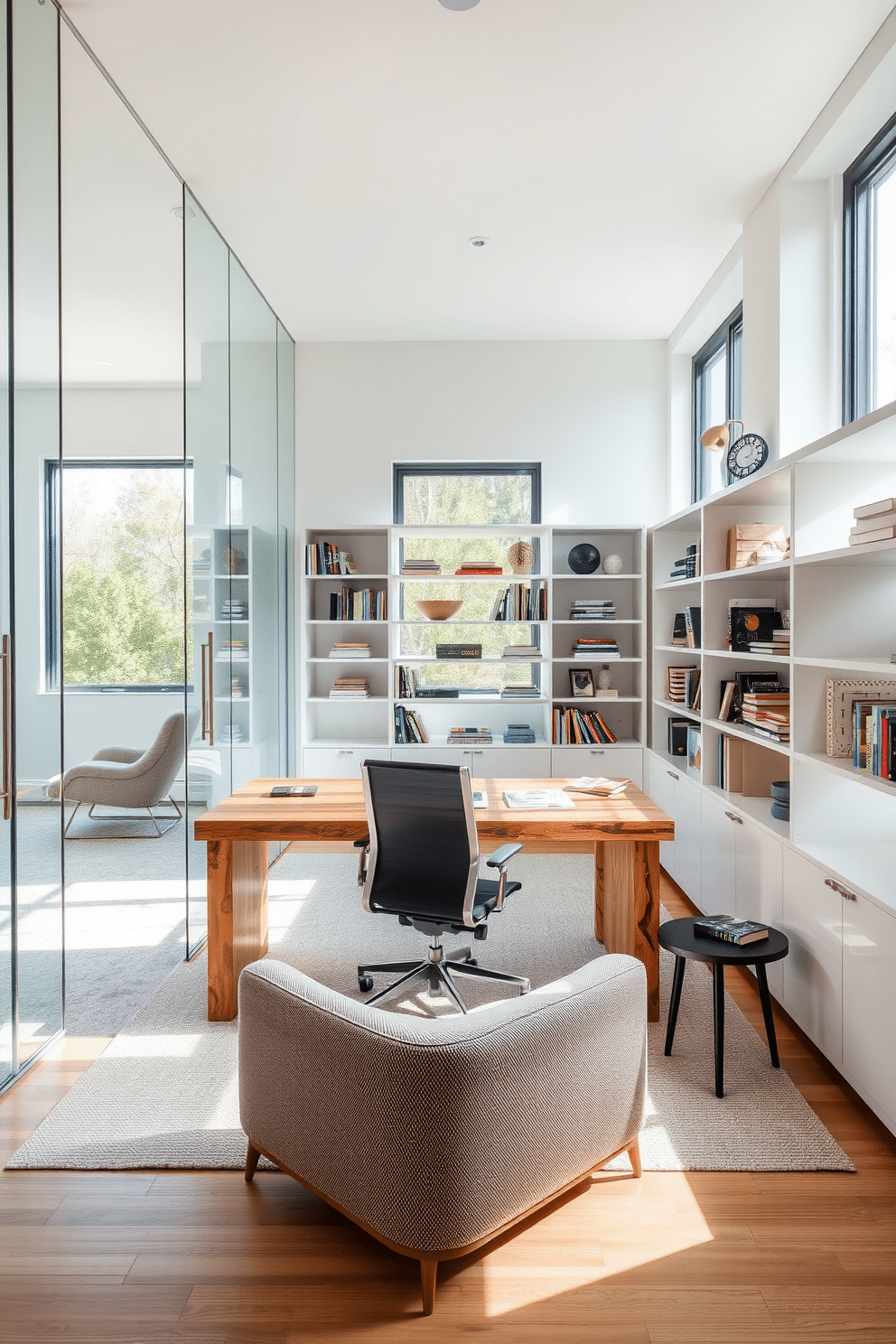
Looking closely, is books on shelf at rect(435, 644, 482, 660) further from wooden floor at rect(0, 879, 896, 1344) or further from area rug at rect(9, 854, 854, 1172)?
wooden floor at rect(0, 879, 896, 1344)

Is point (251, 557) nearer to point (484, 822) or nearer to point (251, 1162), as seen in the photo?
point (484, 822)

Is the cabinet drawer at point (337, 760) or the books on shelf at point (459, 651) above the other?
the books on shelf at point (459, 651)

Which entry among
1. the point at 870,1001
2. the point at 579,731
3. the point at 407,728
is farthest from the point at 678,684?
the point at 870,1001

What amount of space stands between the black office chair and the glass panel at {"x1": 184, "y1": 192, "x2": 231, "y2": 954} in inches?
42.6

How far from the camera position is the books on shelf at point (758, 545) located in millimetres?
3748

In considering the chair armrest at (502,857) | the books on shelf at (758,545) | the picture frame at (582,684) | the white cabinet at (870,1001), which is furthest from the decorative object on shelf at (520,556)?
the white cabinet at (870,1001)

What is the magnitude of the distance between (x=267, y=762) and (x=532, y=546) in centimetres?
236

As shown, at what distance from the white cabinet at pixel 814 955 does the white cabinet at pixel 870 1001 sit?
0.17ft

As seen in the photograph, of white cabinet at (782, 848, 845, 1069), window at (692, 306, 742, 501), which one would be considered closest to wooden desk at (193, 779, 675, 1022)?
white cabinet at (782, 848, 845, 1069)

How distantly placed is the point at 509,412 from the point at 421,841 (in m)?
3.79

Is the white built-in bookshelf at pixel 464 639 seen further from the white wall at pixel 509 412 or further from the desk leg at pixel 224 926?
the desk leg at pixel 224 926

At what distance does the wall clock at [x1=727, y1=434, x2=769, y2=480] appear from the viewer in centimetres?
379

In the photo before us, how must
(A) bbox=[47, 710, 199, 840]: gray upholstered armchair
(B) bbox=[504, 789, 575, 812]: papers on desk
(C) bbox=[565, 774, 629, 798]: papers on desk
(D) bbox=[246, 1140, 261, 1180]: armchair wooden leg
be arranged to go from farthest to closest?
(A) bbox=[47, 710, 199, 840]: gray upholstered armchair
(C) bbox=[565, 774, 629, 798]: papers on desk
(B) bbox=[504, 789, 575, 812]: papers on desk
(D) bbox=[246, 1140, 261, 1180]: armchair wooden leg

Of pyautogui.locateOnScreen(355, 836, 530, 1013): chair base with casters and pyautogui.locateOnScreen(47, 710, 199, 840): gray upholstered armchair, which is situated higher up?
pyautogui.locateOnScreen(47, 710, 199, 840): gray upholstered armchair
